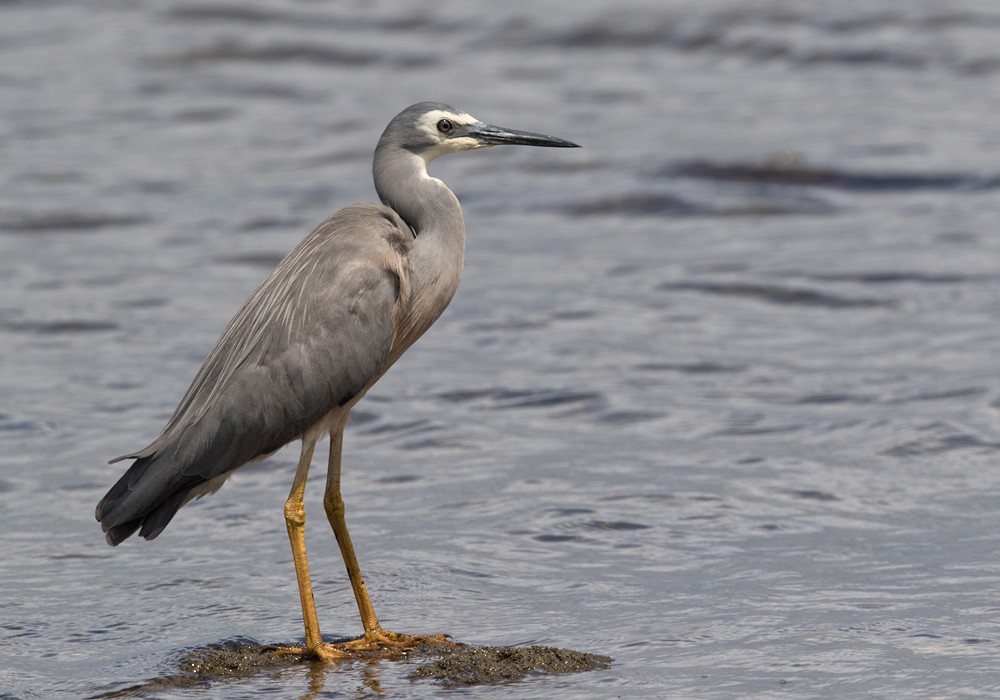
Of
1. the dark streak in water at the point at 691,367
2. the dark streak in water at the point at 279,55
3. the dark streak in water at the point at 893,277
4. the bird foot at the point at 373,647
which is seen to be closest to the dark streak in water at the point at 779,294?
the dark streak in water at the point at 893,277

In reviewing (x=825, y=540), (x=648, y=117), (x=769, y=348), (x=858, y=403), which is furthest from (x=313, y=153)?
(x=825, y=540)

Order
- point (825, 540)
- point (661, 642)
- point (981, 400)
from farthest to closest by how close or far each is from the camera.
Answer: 1. point (981, 400)
2. point (825, 540)
3. point (661, 642)

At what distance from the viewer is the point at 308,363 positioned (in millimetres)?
6488

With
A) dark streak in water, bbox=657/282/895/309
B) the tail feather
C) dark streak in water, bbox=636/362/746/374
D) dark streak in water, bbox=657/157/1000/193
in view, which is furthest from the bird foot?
dark streak in water, bbox=657/157/1000/193

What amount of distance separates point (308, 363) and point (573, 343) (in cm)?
516

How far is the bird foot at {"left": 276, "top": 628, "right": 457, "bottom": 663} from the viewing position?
249 inches

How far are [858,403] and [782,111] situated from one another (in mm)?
8682

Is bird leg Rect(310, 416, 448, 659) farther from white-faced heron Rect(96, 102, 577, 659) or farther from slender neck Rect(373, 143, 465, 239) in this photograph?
slender neck Rect(373, 143, 465, 239)

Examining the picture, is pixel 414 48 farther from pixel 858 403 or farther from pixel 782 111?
pixel 858 403

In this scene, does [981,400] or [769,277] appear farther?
[769,277]

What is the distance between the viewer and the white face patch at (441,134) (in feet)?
22.5

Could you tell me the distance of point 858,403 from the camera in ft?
32.5

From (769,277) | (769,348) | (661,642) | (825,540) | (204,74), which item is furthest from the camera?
(204,74)

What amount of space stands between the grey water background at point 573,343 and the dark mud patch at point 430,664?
87 millimetres
